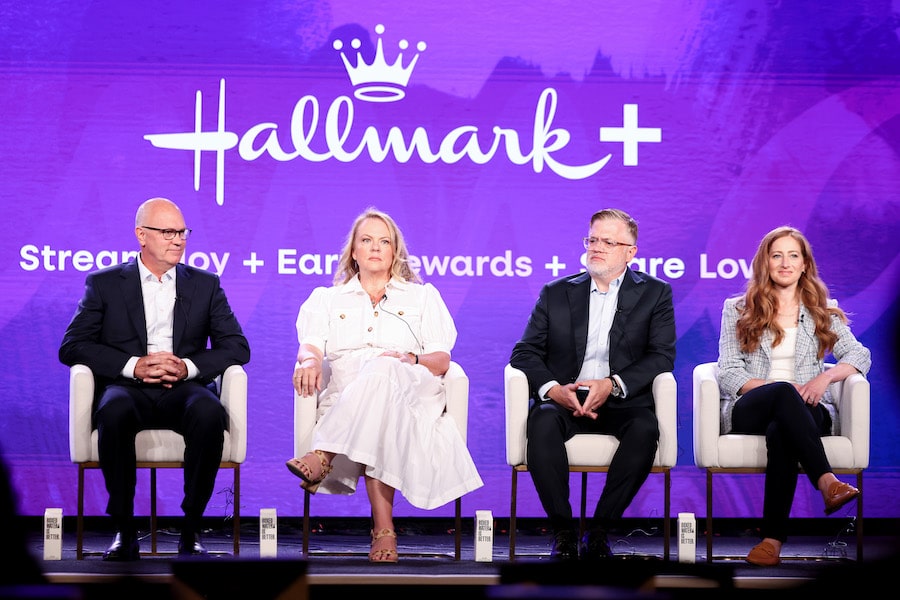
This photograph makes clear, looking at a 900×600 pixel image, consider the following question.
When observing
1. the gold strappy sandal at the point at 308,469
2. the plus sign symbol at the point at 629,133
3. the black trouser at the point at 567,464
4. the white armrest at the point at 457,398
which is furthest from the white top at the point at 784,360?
the gold strappy sandal at the point at 308,469

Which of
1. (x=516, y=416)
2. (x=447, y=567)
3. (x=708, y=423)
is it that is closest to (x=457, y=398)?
(x=516, y=416)

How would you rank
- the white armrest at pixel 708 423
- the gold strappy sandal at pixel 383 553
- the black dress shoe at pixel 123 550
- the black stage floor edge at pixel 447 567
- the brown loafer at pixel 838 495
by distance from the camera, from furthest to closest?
the white armrest at pixel 708 423
the black dress shoe at pixel 123 550
the gold strappy sandal at pixel 383 553
the brown loafer at pixel 838 495
the black stage floor edge at pixel 447 567

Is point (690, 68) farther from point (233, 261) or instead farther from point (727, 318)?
point (233, 261)

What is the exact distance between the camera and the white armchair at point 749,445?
14.7 ft

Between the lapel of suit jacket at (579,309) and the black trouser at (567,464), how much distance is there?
1.27 ft

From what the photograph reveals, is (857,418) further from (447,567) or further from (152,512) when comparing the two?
(152,512)

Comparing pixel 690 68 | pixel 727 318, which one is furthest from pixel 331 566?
pixel 690 68

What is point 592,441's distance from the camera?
446cm

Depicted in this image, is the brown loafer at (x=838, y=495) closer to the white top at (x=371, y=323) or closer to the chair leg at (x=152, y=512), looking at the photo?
the white top at (x=371, y=323)

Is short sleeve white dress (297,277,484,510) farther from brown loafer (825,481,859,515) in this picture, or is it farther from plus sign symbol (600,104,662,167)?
plus sign symbol (600,104,662,167)

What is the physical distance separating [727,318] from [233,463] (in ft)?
7.08

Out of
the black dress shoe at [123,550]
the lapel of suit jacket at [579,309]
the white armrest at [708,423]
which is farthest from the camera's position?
the lapel of suit jacket at [579,309]

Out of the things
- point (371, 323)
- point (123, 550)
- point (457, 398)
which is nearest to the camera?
point (123, 550)

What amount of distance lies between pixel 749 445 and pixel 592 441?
2.08ft
